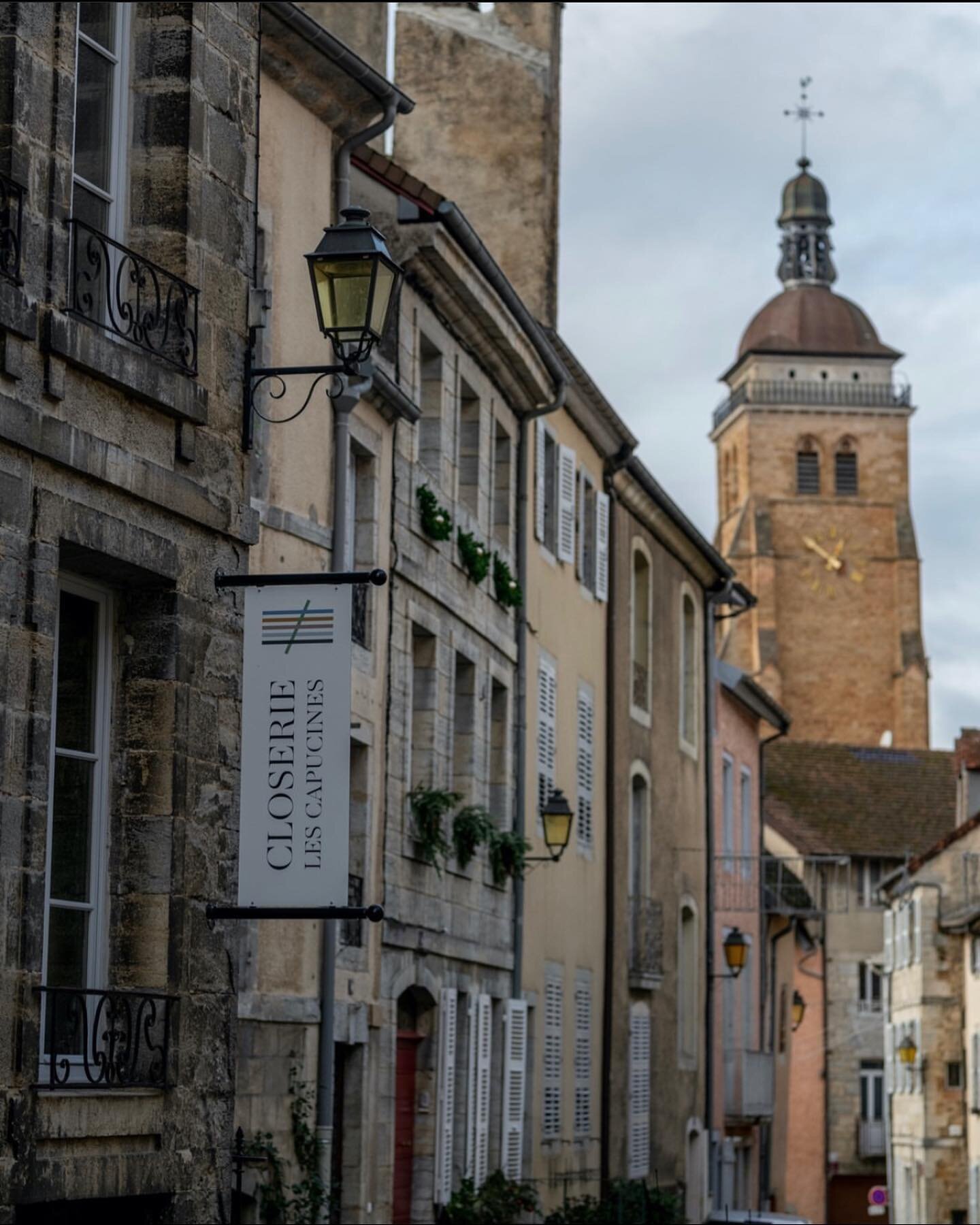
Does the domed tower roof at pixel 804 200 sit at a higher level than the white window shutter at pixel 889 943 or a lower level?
higher

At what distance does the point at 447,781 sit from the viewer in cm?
1877

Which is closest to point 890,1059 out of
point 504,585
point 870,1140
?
point 870,1140

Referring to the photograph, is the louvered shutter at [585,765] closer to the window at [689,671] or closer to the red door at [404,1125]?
the window at [689,671]

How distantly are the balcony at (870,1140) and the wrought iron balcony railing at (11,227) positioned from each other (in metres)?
49.4

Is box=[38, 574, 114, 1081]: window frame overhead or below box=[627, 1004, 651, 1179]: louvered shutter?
overhead

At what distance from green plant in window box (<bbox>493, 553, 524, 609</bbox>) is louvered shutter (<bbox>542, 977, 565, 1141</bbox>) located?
3.67 m

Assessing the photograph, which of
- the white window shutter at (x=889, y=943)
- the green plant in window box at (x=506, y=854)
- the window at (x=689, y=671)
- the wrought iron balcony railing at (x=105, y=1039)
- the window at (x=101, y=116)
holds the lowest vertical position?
the wrought iron balcony railing at (x=105, y=1039)

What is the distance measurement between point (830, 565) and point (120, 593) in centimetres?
8210

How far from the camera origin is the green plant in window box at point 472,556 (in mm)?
19109

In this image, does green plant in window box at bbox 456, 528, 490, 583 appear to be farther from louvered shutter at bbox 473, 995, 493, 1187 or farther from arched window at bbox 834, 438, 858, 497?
arched window at bbox 834, 438, 858, 497

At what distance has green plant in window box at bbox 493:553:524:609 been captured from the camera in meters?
20.5

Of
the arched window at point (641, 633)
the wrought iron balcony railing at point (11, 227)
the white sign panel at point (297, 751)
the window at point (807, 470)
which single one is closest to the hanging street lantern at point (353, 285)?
the white sign panel at point (297, 751)

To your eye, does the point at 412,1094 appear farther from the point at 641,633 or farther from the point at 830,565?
the point at 830,565

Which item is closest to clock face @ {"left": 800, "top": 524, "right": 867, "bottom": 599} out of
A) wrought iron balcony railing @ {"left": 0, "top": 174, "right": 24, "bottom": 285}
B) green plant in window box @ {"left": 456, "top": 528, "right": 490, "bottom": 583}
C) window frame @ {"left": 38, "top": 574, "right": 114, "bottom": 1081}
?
green plant in window box @ {"left": 456, "top": 528, "right": 490, "bottom": 583}
